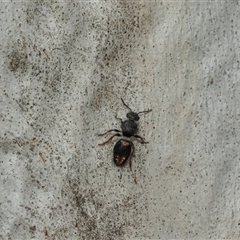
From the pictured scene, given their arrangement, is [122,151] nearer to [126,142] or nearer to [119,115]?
[126,142]

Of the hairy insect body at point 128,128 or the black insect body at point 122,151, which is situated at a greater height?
the hairy insect body at point 128,128

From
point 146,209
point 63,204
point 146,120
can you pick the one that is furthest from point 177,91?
point 63,204

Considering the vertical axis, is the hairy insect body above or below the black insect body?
above

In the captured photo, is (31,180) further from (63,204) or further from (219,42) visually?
(219,42)
